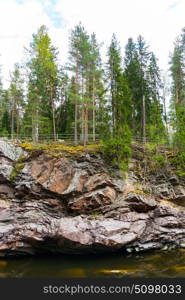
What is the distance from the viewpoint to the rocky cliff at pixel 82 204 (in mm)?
11461

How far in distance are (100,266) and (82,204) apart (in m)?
4.69

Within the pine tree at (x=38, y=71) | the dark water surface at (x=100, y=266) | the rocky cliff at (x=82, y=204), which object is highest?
the pine tree at (x=38, y=71)

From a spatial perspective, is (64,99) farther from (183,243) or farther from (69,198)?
(183,243)

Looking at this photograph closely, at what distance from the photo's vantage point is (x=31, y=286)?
726 centimetres

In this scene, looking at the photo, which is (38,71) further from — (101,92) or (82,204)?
(82,204)

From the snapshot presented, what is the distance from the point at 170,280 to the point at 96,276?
11.1 feet

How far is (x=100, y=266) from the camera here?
32.5 ft

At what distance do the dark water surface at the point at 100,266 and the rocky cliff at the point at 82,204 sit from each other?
0.64 metres

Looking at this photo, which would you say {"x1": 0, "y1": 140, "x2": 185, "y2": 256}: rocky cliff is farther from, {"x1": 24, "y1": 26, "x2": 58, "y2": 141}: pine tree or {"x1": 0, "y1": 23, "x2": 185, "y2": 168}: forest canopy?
{"x1": 24, "y1": 26, "x2": 58, "y2": 141}: pine tree

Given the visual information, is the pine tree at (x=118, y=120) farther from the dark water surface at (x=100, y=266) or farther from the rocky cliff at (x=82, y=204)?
the dark water surface at (x=100, y=266)

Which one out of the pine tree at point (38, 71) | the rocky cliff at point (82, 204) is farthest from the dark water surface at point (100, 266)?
the pine tree at point (38, 71)

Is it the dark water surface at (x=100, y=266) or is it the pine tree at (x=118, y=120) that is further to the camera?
the pine tree at (x=118, y=120)

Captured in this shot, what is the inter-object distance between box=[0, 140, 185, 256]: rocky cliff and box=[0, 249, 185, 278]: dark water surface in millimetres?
639

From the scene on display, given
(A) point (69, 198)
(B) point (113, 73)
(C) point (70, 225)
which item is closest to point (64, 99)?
(B) point (113, 73)
